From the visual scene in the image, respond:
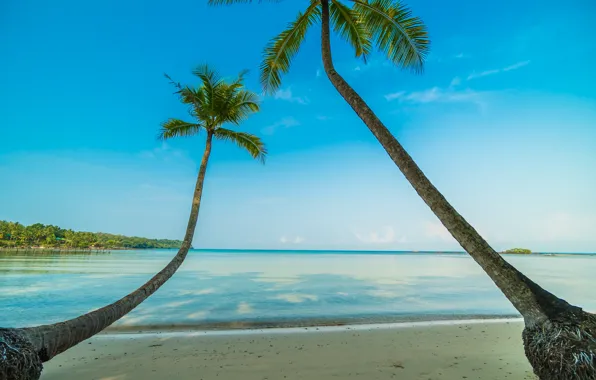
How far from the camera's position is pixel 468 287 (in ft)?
62.9

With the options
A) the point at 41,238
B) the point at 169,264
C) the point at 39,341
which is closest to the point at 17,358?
the point at 39,341

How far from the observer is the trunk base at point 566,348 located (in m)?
2.71

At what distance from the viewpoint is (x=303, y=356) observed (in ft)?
20.2

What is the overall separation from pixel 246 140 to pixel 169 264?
5727 millimetres

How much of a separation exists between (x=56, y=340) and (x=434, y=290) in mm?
18603

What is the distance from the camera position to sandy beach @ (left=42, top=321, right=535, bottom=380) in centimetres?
522

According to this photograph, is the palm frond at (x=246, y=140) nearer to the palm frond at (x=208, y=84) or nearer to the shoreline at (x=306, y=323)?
the palm frond at (x=208, y=84)

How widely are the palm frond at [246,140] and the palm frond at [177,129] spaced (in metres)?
0.72

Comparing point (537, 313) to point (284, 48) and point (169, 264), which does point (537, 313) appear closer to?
point (169, 264)

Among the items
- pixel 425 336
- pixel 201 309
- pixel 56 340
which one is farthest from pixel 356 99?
pixel 201 309

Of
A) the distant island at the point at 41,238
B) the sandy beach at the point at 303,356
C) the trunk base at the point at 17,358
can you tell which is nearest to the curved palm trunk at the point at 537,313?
the sandy beach at the point at 303,356

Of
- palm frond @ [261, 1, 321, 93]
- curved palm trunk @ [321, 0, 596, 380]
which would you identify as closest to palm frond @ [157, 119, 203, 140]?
palm frond @ [261, 1, 321, 93]

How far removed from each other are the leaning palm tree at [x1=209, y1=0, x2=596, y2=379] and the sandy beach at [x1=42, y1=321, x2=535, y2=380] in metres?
2.64

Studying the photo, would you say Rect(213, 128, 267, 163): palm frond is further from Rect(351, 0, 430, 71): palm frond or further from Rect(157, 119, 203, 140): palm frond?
Rect(351, 0, 430, 71): palm frond
